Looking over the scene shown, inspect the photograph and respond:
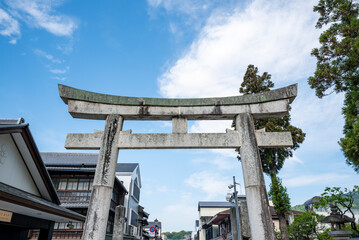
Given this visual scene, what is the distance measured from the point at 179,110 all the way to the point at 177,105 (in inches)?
7.5

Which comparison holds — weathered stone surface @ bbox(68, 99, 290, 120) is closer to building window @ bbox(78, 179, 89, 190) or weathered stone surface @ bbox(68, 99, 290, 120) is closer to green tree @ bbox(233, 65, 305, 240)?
green tree @ bbox(233, 65, 305, 240)

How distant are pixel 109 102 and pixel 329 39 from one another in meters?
14.8

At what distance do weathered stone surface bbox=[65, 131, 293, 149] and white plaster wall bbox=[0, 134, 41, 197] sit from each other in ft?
11.1

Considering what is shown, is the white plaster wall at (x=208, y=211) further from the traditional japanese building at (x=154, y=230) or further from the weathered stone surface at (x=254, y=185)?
the weathered stone surface at (x=254, y=185)

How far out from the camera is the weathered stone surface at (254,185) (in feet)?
19.7

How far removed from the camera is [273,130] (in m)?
17.5

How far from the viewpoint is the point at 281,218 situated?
17.0m

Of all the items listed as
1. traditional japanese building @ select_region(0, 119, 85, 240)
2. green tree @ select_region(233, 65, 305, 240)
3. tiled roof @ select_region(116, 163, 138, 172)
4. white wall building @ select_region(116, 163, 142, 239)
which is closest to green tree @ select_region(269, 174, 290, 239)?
green tree @ select_region(233, 65, 305, 240)

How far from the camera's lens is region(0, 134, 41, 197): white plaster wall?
26.9 feet

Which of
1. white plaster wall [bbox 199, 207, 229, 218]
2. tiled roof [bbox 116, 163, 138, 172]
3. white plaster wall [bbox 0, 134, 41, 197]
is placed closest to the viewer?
white plaster wall [bbox 0, 134, 41, 197]

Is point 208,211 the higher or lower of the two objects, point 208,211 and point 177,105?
the higher

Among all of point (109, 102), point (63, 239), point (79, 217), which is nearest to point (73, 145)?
point (109, 102)

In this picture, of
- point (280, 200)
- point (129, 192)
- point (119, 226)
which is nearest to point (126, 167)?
point (129, 192)

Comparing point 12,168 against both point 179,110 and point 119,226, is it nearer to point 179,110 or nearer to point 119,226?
point 119,226
